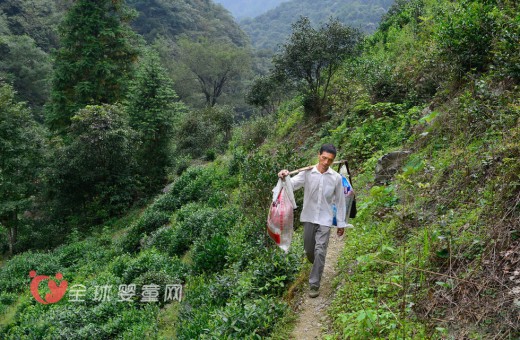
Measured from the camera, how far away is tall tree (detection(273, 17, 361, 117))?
1280cm

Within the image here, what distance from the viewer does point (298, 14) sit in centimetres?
9656

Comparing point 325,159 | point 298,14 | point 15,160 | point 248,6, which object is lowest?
point 15,160

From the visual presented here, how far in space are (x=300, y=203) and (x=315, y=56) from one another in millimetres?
7320

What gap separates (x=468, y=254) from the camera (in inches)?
139

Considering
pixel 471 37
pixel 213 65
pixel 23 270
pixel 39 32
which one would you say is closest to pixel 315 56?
pixel 471 37

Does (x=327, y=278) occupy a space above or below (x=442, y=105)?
below

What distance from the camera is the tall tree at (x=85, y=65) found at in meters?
19.2

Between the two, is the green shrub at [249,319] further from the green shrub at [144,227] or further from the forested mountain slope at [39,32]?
the forested mountain slope at [39,32]

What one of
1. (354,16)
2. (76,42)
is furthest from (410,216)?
(354,16)

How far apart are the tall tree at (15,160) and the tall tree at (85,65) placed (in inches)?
126

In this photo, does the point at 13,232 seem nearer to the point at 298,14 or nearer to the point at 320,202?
the point at 320,202

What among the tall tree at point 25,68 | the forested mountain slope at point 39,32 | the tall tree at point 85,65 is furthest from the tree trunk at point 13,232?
the tall tree at point 25,68

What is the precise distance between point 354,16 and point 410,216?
78.1 meters

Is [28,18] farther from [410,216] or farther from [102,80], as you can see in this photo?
[410,216]
